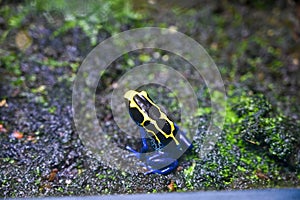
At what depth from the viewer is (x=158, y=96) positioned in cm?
314

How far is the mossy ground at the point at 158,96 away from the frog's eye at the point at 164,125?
29 cm

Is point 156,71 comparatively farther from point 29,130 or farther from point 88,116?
point 29,130

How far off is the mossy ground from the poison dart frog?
78 mm

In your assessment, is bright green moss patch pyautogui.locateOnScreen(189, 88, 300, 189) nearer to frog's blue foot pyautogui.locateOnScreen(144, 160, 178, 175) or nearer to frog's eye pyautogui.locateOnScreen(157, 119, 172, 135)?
frog's blue foot pyautogui.locateOnScreen(144, 160, 178, 175)

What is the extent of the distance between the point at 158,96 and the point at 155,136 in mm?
716

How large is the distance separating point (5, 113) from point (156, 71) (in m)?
1.09

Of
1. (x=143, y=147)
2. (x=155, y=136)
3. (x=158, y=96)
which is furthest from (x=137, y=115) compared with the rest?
(x=158, y=96)

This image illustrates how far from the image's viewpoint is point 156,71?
331 cm

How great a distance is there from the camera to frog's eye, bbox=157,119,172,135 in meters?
2.45

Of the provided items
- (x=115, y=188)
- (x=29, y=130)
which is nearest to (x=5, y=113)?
(x=29, y=130)

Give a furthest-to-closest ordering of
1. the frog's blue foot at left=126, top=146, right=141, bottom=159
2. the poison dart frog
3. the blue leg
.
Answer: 1. the frog's blue foot at left=126, top=146, right=141, bottom=159
2. the blue leg
3. the poison dart frog

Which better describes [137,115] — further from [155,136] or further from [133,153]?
[133,153]

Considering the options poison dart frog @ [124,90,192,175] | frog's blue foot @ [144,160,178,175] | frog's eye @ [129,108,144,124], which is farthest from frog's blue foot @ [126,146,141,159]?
frog's eye @ [129,108,144,124]

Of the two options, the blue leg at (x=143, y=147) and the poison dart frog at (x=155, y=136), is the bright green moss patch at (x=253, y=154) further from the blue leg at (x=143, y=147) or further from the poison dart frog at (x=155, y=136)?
the blue leg at (x=143, y=147)
